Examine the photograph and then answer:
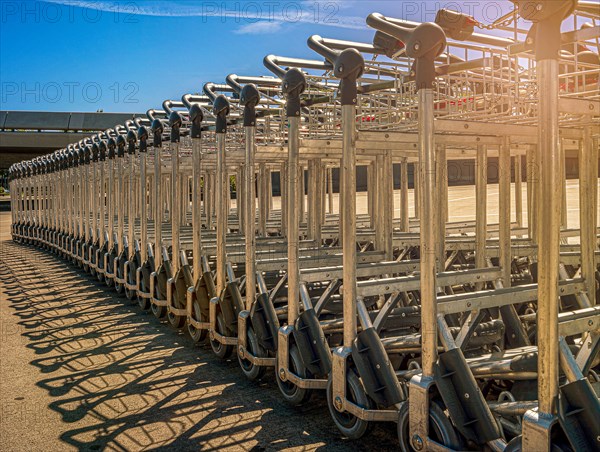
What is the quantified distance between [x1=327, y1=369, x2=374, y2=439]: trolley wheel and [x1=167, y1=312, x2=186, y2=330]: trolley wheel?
2.72 metres

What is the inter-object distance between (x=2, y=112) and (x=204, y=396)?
3813 cm

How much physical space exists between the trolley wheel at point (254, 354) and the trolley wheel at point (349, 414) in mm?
894

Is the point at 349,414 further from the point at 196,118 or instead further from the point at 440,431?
the point at 196,118

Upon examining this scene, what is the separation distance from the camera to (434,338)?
112 inches

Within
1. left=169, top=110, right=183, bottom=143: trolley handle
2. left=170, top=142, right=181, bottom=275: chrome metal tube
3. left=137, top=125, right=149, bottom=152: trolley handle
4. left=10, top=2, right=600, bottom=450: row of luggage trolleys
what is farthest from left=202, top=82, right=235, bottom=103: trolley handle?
left=137, top=125, right=149, bottom=152: trolley handle

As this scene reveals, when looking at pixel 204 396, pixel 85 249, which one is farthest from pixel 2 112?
pixel 204 396

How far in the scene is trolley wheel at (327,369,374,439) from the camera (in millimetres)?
3284

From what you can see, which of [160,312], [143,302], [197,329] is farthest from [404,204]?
[143,302]

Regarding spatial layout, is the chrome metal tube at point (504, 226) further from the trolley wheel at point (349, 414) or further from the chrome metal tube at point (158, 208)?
the chrome metal tube at point (158, 208)

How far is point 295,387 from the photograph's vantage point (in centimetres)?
396

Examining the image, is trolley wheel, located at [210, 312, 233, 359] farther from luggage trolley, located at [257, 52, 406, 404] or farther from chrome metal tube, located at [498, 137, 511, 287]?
chrome metal tube, located at [498, 137, 511, 287]

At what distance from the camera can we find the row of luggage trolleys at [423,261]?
245cm

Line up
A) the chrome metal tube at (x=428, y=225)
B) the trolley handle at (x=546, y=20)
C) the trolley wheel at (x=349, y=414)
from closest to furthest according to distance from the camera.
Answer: the trolley handle at (x=546, y=20)
the chrome metal tube at (x=428, y=225)
the trolley wheel at (x=349, y=414)

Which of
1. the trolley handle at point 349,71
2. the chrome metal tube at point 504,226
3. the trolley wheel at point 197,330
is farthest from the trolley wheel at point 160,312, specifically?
the trolley handle at point 349,71
